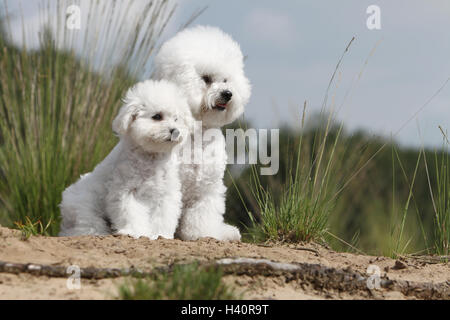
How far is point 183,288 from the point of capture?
351 cm

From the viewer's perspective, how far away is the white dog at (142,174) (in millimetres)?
5168

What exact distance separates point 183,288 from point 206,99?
2396mm

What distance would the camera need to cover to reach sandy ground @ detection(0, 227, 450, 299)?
394cm

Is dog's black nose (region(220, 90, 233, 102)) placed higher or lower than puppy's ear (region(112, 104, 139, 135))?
higher

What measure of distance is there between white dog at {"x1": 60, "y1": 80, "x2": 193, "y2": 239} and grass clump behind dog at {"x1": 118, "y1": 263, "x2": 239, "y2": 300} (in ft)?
5.24

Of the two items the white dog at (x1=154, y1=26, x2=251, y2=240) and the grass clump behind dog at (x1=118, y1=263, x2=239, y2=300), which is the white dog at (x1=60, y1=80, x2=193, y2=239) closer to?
the white dog at (x1=154, y1=26, x2=251, y2=240)

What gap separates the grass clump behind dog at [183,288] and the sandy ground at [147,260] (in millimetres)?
141

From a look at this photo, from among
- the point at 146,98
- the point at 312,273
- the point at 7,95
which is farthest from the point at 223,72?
the point at 7,95
